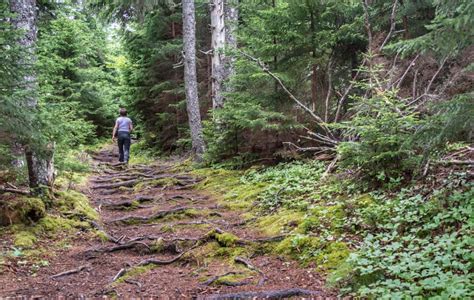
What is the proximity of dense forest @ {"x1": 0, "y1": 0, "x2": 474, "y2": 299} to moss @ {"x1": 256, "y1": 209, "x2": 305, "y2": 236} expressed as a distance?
0.03 metres

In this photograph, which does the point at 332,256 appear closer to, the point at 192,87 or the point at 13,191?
the point at 13,191

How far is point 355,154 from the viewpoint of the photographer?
5824 millimetres

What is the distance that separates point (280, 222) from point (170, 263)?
1.70 m

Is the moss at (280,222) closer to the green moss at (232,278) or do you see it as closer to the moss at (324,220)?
the moss at (324,220)

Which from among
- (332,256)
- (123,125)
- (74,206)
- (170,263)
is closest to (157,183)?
(74,206)

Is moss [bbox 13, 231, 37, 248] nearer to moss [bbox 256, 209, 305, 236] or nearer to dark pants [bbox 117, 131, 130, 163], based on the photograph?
moss [bbox 256, 209, 305, 236]

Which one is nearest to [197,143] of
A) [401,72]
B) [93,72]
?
[401,72]

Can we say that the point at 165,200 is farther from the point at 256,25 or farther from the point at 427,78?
the point at 427,78

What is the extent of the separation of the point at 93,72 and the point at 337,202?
1752 centimetres

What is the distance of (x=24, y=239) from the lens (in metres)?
5.58

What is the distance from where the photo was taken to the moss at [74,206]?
7059 mm

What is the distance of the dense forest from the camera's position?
394 centimetres

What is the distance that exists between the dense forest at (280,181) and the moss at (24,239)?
0.03 metres

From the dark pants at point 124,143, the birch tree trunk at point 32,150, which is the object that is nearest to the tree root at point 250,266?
the birch tree trunk at point 32,150
